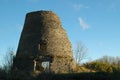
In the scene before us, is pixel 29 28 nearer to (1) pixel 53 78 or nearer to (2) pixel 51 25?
(2) pixel 51 25

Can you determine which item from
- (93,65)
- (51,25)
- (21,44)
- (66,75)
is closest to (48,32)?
(51,25)

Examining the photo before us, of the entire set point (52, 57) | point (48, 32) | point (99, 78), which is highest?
point (48, 32)

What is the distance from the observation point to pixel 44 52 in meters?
28.1

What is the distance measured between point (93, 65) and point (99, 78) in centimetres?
1613

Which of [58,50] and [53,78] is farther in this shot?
[58,50]

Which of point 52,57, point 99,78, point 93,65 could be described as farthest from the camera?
point 93,65

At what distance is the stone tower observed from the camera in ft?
91.7

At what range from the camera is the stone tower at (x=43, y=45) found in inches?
1101

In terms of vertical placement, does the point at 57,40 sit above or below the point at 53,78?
above

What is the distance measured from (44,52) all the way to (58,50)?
1.37 m

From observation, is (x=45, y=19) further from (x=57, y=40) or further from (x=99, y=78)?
(x=99, y=78)

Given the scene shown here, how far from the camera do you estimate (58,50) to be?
28.5 metres

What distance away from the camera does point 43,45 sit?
28453mm

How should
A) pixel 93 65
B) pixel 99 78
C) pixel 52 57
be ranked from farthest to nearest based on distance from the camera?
pixel 93 65, pixel 52 57, pixel 99 78
